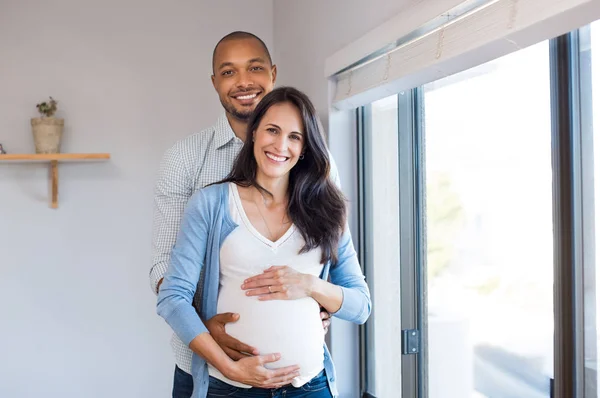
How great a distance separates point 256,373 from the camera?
123cm

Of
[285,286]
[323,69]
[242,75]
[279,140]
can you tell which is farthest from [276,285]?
[323,69]

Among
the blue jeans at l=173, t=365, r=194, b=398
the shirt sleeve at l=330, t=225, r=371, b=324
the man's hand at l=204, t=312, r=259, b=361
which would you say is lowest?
the blue jeans at l=173, t=365, r=194, b=398

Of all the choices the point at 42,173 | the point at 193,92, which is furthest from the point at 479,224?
the point at 42,173

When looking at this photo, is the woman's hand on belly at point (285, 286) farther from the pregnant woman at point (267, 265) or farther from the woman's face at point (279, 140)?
the woman's face at point (279, 140)

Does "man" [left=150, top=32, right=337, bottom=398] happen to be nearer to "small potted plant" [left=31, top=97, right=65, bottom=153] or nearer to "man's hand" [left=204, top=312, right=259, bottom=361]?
"man's hand" [left=204, top=312, right=259, bottom=361]

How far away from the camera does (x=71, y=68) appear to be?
2.60m

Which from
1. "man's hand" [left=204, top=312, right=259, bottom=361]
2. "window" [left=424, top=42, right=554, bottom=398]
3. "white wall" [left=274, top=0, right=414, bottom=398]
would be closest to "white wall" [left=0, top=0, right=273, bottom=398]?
"white wall" [left=274, top=0, right=414, bottom=398]

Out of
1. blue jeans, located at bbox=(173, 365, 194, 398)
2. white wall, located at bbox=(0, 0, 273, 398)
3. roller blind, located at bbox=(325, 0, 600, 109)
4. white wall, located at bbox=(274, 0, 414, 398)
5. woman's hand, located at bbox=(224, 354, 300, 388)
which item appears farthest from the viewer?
white wall, located at bbox=(0, 0, 273, 398)

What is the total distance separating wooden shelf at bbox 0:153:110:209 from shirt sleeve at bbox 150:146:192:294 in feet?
3.31

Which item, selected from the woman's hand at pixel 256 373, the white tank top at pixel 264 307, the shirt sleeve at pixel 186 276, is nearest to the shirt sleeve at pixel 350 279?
the white tank top at pixel 264 307

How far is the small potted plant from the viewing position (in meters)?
2.46

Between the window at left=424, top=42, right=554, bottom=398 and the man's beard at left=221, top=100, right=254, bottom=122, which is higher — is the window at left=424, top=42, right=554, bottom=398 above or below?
below

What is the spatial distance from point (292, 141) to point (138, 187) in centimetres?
151

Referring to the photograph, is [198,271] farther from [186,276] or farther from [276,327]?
[276,327]
